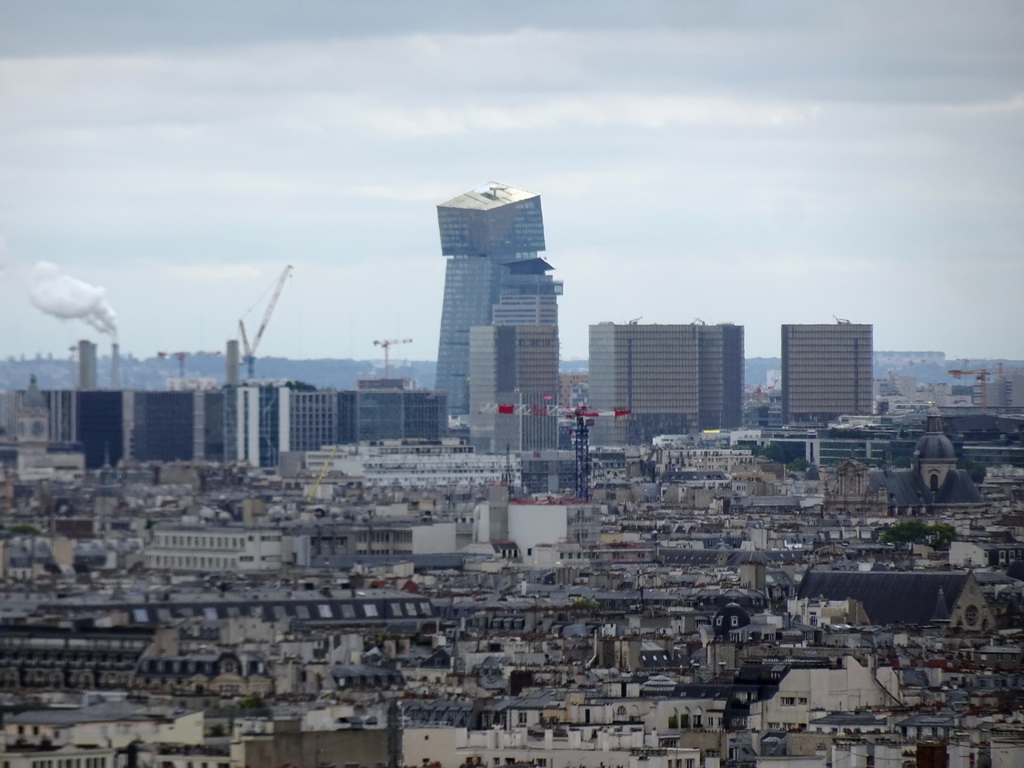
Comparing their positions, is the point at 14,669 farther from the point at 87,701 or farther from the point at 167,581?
the point at 167,581

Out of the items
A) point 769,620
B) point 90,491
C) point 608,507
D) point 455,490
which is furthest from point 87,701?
point 455,490

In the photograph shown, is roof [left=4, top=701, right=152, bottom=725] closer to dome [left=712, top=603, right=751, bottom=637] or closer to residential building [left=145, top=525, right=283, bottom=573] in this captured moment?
dome [left=712, top=603, right=751, bottom=637]

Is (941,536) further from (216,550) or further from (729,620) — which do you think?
(729,620)

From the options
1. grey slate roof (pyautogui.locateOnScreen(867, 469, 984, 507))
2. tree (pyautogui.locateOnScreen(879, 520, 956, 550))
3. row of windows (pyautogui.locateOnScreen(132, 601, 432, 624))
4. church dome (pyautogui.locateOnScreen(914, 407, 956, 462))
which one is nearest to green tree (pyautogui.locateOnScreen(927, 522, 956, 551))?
tree (pyautogui.locateOnScreen(879, 520, 956, 550))

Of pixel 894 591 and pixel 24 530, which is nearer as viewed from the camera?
pixel 894 591

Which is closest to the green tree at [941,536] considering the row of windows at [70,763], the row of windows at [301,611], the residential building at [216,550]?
the residential building at [216,550]

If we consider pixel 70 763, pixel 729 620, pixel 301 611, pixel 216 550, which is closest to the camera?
pixel 70 763

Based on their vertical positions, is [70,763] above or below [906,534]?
below

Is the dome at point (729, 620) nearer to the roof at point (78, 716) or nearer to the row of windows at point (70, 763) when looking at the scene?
the roof at point (78, 716)

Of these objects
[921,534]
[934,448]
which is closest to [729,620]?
[921,534]
